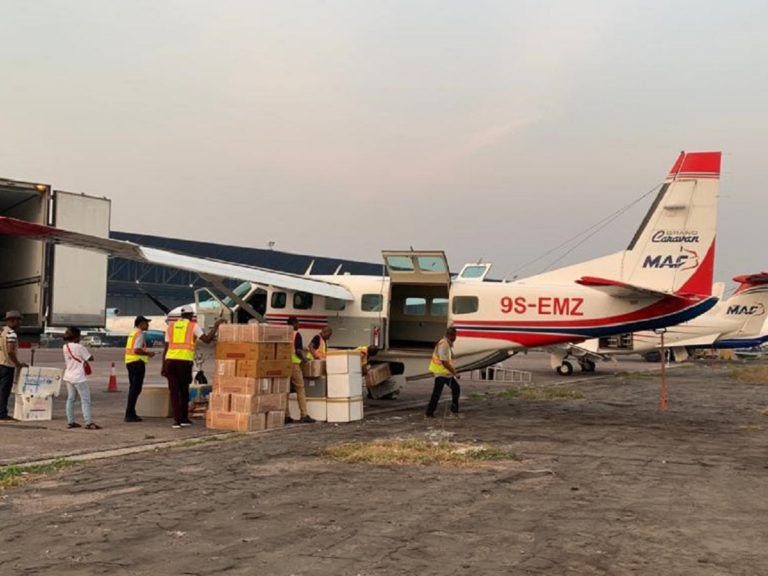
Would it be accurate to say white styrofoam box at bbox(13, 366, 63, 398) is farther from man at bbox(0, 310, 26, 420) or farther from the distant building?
the distant building

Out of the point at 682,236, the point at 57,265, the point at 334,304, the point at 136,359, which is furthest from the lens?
the point at 334,304

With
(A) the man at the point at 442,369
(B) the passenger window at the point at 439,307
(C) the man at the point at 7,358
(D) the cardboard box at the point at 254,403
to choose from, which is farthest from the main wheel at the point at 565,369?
(C) the man at the point at 7,358

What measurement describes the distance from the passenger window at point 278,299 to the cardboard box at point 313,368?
13.2ft

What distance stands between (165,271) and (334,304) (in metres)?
66.7

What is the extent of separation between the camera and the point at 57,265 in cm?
1534

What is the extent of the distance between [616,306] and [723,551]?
10764mm

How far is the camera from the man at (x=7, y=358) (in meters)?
12.7

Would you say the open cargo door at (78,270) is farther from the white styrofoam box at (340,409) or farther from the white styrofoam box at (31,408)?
the white styrofoam box at (340,409)

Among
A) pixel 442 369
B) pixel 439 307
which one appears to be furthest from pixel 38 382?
pixel 439 307

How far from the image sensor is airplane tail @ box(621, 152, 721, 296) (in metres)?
16.6

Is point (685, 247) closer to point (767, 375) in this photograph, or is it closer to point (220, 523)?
point (220, 523)

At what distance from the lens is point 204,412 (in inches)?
549

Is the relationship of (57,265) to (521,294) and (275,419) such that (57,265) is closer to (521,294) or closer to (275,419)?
(275,419)

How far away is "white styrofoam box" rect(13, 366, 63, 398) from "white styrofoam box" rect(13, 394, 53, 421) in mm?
74
